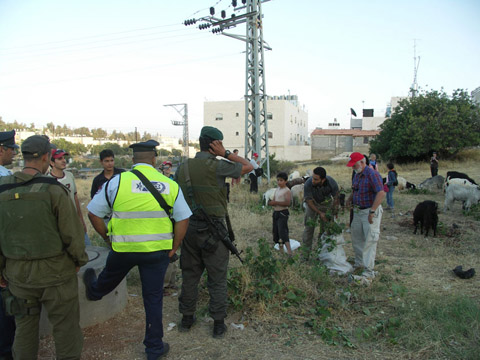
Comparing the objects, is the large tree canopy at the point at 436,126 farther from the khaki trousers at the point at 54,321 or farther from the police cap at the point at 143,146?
the khaki trousers at the point at 54,321

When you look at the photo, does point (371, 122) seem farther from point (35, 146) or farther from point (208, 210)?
point (35, 146)

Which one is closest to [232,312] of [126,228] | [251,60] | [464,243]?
[126,228]

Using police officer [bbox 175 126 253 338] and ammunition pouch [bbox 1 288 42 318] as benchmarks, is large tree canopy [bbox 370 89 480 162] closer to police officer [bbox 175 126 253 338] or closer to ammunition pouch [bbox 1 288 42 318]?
police officer [bbox 175 126 253 338]

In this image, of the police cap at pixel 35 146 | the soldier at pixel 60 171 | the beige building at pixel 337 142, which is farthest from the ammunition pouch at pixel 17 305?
the beige building at pixel 337 142

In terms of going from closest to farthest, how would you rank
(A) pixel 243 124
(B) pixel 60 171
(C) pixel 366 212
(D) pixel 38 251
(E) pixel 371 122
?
(D) pixel 38 251 < (B) pixel 60 171 < (C) pixel 366 212 < (A) pixel 243 124 < (E) pixel 371 122

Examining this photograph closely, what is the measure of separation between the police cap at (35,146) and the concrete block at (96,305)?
1391mm

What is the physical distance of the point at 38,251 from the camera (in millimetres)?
2320

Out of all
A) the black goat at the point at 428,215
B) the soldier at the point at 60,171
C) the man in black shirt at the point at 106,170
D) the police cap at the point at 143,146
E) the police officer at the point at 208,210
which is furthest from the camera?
the black goat at the point at 428,215

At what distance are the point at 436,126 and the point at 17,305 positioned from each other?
2543cm

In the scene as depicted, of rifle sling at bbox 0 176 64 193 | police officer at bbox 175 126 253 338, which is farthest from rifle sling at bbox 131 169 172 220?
rifle sling at bbox 0 176 64 193

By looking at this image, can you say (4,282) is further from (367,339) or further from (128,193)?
(367,339)

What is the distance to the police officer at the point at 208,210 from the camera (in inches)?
127

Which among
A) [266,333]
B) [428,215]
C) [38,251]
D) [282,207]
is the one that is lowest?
[266,333]

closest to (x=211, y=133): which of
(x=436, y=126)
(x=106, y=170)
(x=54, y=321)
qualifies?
(x=54, y=321)
